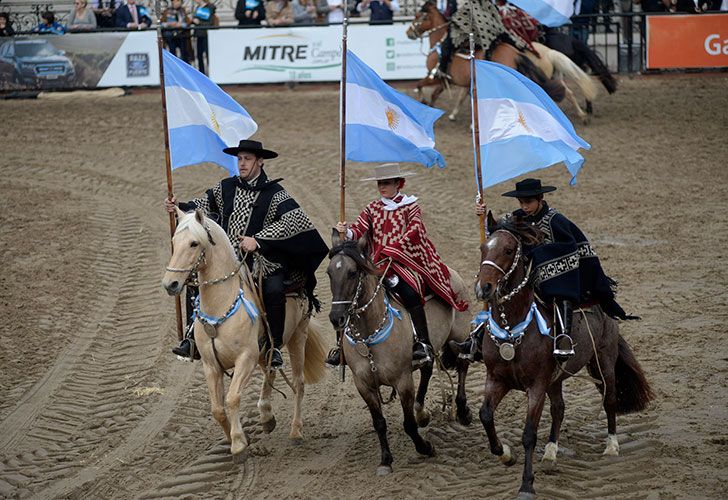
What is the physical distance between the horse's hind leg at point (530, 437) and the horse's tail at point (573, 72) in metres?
13.7

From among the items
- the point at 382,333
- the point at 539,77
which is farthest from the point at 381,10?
the point at 382,333

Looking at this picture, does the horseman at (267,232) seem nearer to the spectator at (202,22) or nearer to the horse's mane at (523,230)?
the horse's mane at (523,230)

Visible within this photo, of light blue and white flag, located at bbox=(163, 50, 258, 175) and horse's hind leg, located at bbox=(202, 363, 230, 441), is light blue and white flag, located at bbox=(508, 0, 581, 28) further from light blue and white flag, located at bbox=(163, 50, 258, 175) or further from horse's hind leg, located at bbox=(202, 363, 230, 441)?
horse's hind leg, located at bbox=(202, 363, 230, 441)

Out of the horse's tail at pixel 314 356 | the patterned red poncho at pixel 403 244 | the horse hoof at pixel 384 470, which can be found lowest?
the horse hoof at pixel 384 470

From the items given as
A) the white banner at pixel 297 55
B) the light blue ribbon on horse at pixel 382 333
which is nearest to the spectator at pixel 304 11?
the white banner at pixel 297 55

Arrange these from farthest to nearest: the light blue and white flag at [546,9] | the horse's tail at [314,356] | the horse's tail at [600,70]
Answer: the horse's tail at [600,70] < the light blue and white flag at [546,9] < the horse's tail at [314,356]

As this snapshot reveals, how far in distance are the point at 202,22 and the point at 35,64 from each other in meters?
3.94

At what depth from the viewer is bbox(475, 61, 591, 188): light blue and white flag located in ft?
33.3

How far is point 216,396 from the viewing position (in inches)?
369

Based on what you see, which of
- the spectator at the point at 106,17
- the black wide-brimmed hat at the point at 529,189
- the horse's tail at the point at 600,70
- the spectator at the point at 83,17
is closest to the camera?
the black wide-brimmed hat at the point at 529,189

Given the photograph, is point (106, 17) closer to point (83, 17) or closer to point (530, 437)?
point (83, 17)

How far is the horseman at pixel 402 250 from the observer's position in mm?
9547

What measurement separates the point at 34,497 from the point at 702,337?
297 inches

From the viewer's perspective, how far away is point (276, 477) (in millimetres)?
9234
